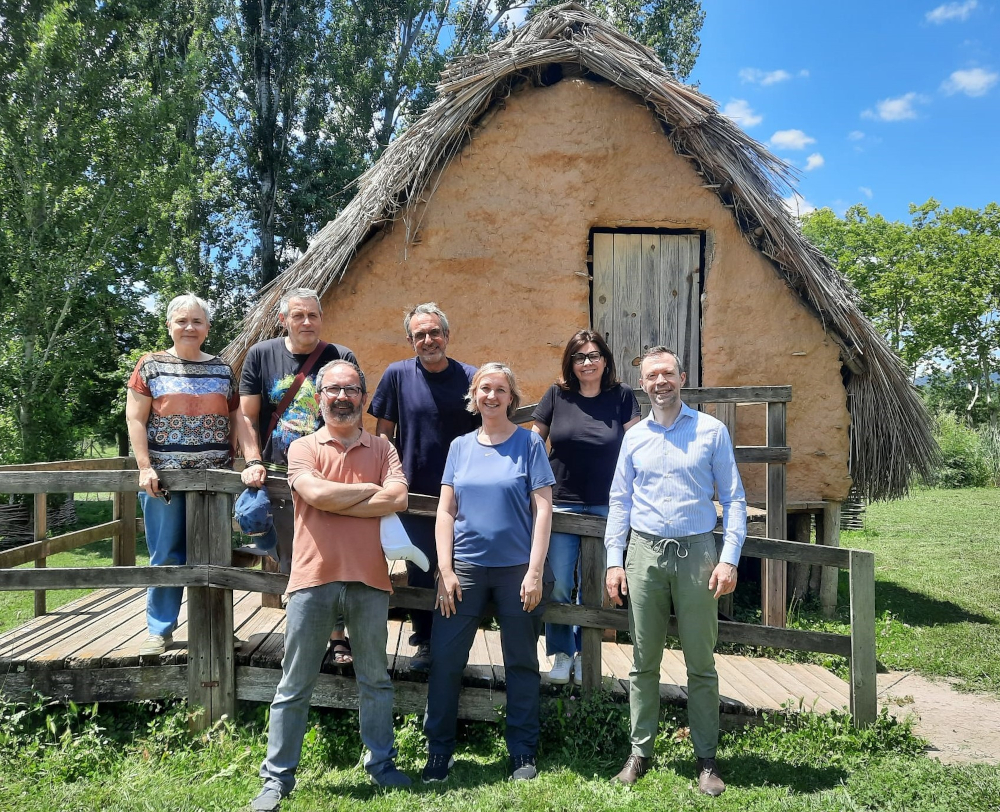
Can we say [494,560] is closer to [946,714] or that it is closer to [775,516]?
[775,516]

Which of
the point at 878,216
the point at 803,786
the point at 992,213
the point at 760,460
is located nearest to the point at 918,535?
the point at 760,460

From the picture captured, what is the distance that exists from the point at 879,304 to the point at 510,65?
26.4m

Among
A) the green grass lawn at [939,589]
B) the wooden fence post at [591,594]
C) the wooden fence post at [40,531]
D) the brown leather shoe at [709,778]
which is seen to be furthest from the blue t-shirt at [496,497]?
the green grass lawn at [939,589]

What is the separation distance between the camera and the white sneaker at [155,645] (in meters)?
3.60

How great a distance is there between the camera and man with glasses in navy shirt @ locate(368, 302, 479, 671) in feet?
11.1

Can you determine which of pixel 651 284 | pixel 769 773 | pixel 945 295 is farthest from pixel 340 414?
pixel 945 295

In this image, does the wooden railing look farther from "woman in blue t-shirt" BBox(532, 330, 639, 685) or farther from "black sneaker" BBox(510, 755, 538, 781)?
"black sneaker" BBox(510, 755, 538, 781)

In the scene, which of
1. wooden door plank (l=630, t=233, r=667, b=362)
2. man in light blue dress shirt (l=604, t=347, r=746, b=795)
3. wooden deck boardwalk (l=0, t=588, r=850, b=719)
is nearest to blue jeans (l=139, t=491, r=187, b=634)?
wooden deck boardwalk (l=0, t=588, r=850, b=719)

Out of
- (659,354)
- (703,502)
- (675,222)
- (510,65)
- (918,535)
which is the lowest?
(918,535)

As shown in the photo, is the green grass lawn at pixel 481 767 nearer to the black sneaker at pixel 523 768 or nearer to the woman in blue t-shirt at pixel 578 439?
the black sneaker at pixel 523 768

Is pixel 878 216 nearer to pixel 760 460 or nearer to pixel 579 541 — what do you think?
pixel 760 460

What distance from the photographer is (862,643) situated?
3.49 m

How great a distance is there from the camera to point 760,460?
509 centimetres

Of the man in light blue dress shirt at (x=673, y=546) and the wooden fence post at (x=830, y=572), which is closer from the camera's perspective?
the man in light blue dress shirt at (x=673, y=546)
